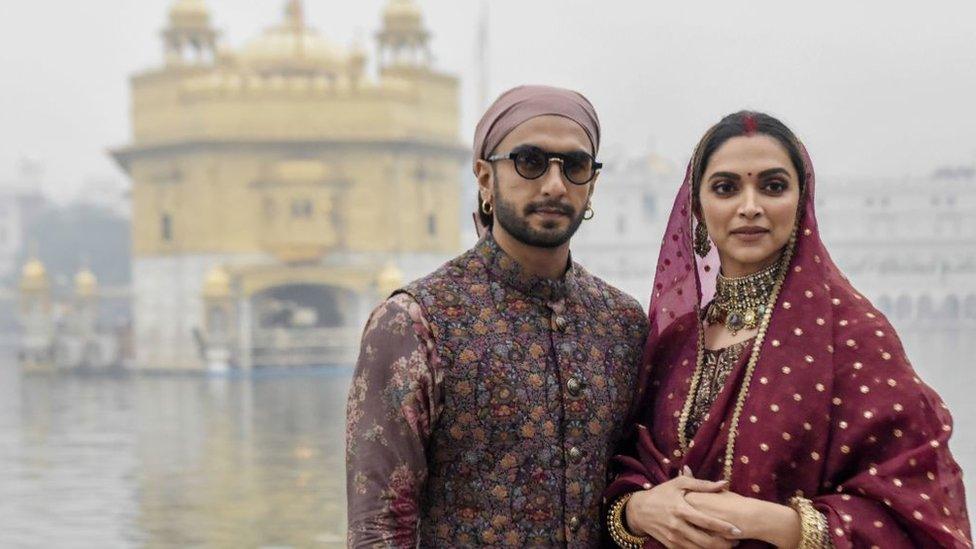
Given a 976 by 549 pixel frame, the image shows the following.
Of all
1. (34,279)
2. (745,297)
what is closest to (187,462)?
(745,297)

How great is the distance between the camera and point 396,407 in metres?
1.86

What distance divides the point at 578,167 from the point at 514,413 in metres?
0.30

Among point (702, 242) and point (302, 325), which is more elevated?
point (702, 242)

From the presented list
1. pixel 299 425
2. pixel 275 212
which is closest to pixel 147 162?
pixel 275 212

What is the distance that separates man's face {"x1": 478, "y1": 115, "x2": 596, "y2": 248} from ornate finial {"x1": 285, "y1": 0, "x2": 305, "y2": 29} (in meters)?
21.4

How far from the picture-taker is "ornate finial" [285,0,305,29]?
22938mm

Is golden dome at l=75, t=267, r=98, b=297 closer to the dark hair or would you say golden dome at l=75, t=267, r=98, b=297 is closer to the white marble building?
the white marble building

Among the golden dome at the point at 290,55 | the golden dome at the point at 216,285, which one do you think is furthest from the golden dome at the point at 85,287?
the golden dome at the point at 290,55

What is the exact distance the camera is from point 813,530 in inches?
70.7

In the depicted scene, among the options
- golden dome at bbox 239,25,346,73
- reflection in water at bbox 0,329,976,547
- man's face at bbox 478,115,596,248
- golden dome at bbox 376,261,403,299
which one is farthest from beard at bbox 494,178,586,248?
golden dome at bbox 239,25,346,73

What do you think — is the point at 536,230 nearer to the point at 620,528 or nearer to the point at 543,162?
the point at 543,162

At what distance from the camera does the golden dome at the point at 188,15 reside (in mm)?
21703

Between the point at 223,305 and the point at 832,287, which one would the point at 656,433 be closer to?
the point at 832,287

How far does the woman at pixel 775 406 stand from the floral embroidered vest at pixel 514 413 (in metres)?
0.06
